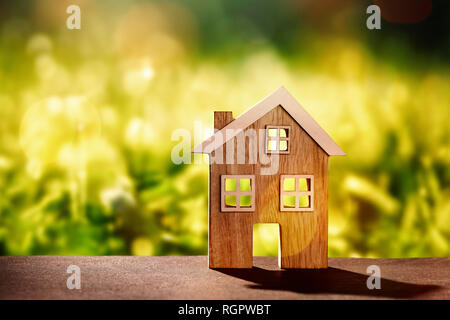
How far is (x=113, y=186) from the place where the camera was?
150 cm

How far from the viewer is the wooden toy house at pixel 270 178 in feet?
3.92

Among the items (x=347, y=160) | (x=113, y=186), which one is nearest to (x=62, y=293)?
(x=113, y=186)

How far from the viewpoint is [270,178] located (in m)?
1.21

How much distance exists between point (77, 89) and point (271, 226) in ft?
2.32

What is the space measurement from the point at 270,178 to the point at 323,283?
0.89ft

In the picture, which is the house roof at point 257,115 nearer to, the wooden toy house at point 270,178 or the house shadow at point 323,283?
the wooden toy house at point 270,178

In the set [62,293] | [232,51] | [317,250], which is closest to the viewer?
[62,293]

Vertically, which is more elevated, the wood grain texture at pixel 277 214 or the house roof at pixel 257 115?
the house roof at pixel 257 115

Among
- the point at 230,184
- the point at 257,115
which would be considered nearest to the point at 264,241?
the point at 230,184

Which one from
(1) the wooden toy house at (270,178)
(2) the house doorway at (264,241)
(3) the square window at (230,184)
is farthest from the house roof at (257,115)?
(2) the house doorway at (264,241)

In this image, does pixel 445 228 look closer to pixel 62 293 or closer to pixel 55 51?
pixel 62 293

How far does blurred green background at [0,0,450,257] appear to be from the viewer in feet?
4.84

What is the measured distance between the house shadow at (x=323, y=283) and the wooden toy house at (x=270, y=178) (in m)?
0.04

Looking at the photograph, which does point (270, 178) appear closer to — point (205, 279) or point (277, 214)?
point (277, 214)
